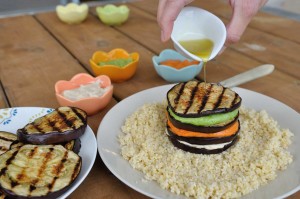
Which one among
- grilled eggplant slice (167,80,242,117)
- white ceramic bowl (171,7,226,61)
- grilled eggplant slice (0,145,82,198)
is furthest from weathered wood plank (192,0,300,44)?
grilled eggplant slice (0,145,82,198)

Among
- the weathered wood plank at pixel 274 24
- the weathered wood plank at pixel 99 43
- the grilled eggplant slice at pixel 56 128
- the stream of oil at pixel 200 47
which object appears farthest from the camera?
the weathered wood plank at pixel 274 24

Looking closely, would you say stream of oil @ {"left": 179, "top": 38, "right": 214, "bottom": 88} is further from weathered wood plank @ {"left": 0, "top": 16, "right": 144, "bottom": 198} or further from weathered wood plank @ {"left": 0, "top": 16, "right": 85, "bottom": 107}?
weathered wood plank @ {"left": 0, "top": 16, "right": 85, "bottom": 107}

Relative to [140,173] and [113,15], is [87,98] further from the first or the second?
[113,15]

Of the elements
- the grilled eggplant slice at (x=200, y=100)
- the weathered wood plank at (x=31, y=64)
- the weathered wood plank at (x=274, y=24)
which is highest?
the grilled eggplant slice at (x=200, y=100)

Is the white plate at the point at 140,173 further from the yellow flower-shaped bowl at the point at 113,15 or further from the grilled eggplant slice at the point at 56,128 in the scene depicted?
the yellow flower-shaped bowl at the point at 113,15

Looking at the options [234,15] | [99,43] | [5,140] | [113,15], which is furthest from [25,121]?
[113,15]

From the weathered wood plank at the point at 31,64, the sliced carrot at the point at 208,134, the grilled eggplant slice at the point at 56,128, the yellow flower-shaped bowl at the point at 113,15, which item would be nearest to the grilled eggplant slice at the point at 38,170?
the grilled eggplant slice at the point at 56,128

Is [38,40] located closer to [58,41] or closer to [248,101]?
[58,41]
